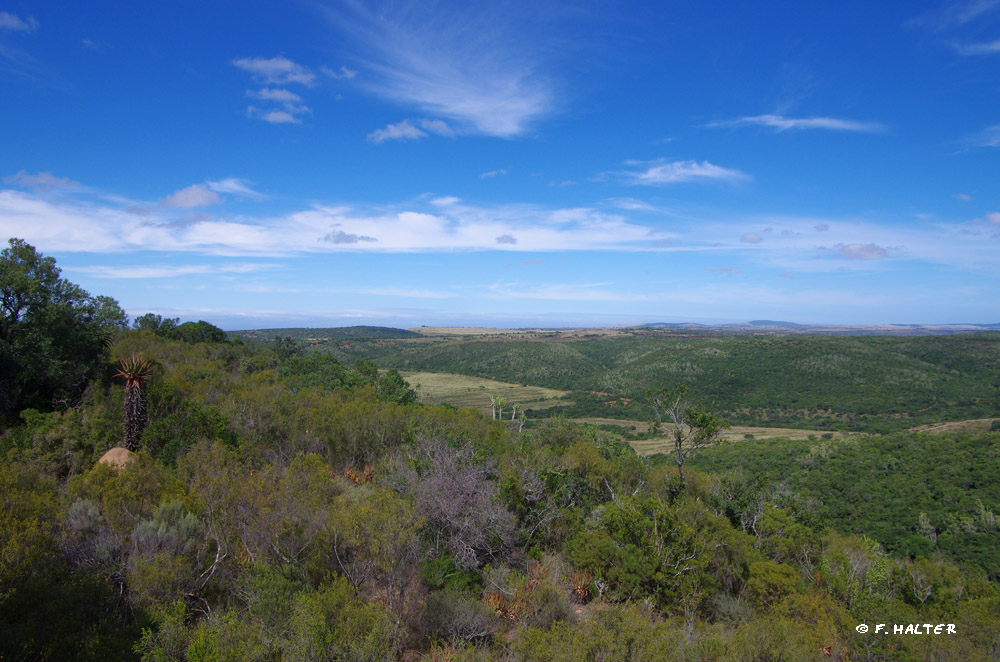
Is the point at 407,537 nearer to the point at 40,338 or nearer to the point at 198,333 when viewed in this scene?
the point at 40,338

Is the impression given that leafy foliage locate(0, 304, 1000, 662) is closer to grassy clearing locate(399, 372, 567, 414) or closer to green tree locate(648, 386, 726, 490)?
green tree locate(648, 386, 726, 490)

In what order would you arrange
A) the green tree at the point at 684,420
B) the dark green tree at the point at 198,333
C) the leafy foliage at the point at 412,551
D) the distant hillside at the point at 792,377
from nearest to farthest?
the leafy foliage at the point at 412,551 → the green tree at the point at 684,420 → the dark green tree at the point at 198,333 → the distant hillside at the point at 792,377

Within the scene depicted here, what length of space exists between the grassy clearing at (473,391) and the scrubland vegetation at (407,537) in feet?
153

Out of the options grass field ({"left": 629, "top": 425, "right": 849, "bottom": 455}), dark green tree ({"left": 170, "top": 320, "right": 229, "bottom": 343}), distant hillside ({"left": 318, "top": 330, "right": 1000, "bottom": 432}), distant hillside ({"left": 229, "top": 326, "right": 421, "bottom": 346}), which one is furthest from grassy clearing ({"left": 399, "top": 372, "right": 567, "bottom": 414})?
distant hillside ({"left": 229, "top": 326, "right": 421, "bottom": 346})

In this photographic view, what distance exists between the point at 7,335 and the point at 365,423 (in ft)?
60.6

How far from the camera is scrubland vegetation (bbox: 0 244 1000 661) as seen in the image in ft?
34.8

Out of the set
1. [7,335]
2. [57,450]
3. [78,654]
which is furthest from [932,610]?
[7,335]

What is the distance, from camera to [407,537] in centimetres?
1288

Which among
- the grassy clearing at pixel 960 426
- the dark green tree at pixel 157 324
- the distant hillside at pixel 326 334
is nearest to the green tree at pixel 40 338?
the dark green tree at pixel 157 324

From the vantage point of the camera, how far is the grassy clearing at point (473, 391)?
86.0 m

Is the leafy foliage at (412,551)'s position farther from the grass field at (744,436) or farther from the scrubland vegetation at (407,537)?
the grass field at (744,436)

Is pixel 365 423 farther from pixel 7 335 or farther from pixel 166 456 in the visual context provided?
pixel 7 335

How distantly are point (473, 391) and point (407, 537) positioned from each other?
85573 millimetres

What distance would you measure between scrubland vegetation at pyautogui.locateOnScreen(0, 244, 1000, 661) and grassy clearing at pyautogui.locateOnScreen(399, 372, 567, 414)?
46743mm
